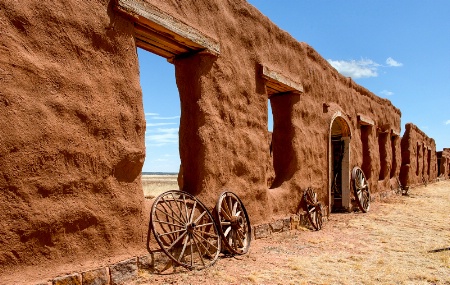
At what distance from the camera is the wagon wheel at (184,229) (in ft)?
14.3

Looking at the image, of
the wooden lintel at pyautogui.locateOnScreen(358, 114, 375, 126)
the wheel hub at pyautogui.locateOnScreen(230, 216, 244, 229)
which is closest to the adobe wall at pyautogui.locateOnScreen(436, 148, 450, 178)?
the wooden lintel at pyautogui.locateOnScreen(358, 114, 375, 126)

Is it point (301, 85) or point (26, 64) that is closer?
point (26, 64)

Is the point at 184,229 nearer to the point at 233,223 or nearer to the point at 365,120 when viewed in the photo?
the point at 233,223

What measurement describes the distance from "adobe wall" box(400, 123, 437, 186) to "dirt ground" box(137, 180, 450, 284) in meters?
10.7

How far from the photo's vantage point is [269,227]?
644 centimetres

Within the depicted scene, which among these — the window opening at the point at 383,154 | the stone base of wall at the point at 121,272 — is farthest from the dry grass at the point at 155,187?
the window opening at the point at 383,154

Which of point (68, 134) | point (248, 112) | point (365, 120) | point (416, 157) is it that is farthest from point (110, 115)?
point (416, 157)

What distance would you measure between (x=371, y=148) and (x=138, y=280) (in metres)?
10.6

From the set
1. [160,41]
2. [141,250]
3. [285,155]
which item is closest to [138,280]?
[141,250]

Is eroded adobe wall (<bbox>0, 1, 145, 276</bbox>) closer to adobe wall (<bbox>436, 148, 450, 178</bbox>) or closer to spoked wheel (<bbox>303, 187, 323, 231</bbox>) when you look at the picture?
spoked wheel (<bbox>303, 187, 323, 231</bbox>)

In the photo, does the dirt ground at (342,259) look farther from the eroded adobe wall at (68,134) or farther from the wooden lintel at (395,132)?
the wooden lintel at (395,132)

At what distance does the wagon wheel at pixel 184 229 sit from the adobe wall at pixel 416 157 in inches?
617

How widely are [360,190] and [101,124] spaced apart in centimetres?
870

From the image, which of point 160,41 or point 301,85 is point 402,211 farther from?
point 160,41
